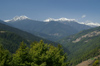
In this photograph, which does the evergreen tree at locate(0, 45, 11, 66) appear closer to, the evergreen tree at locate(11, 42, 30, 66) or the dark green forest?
the dark green forest

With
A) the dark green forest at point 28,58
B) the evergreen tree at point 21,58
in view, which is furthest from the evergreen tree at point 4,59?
the evergreen tree at point 21,58

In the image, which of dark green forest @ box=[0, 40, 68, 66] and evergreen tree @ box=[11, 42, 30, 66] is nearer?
dark green forest @ box=[0, 40, 68, 66]

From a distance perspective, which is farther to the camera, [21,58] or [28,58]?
[28,58]

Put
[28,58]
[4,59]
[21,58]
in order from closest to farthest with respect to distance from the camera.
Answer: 1. [4,59]
2. [21,58]
3. [28,58]

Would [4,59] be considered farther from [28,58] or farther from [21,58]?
[28,58]

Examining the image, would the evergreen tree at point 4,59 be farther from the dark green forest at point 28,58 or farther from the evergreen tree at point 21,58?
the evergreen tree at point 21,58

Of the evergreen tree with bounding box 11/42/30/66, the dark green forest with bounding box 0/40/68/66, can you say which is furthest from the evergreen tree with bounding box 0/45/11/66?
the evergreen tree with bounding box 11/42/30/66

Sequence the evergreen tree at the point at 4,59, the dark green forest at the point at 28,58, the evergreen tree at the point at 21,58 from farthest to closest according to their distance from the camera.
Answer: the evergreen tree at the point at 21,58 → the dark green forest at the point at 28,58 → the evergreen tree at the point at 4,59

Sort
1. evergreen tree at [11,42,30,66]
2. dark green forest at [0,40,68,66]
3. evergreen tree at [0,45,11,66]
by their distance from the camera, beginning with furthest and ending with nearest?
evergreen tree at [11,42,30,66] < dark green forest at [0,40,68,66] < evergreen tree at [0,45,11,66]

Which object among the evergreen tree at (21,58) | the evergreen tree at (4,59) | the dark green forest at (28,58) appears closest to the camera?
the evergreen tree at (4,59)

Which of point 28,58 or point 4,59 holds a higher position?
point 4,59

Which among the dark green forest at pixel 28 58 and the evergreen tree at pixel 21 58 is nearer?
the dark green forest at pixel 28 58

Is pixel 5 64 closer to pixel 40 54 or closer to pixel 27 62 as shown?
pixel 27 62

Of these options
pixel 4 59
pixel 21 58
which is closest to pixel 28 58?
pixel 21 58
